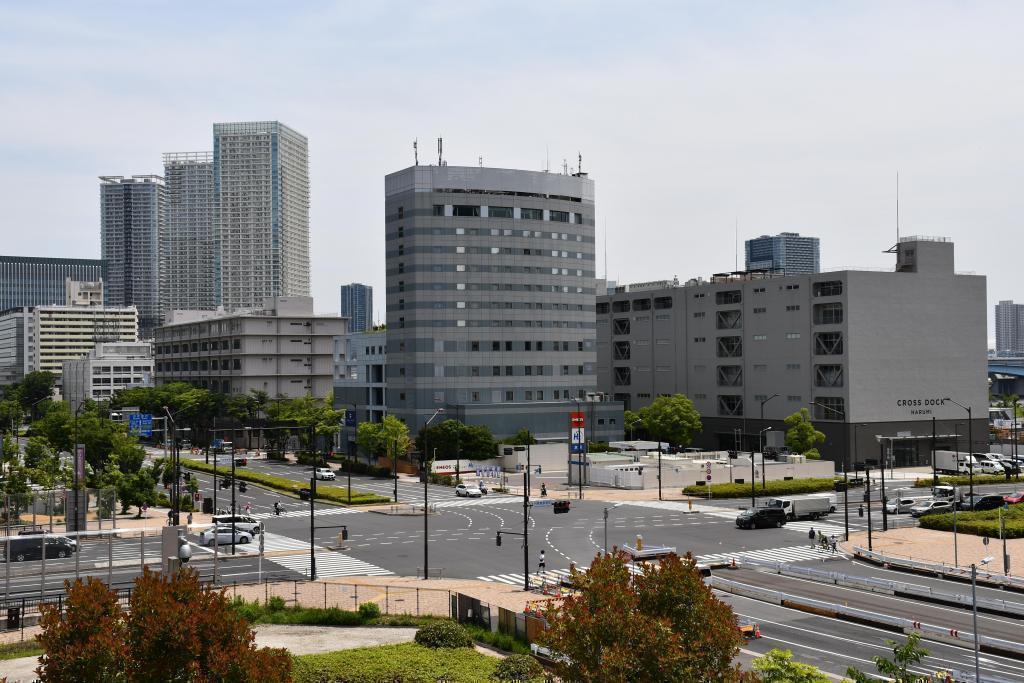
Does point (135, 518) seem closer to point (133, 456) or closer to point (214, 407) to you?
point (133, 456)

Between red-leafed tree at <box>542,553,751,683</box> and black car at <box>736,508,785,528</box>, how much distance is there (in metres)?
52.3

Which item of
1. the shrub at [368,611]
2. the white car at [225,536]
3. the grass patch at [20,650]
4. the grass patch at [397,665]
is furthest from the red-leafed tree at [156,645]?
the white car at [225,536]

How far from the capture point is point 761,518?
73.1 meters

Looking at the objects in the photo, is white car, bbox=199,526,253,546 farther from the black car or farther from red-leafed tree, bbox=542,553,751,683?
red-leafed tree, bbox=542,553,751,683

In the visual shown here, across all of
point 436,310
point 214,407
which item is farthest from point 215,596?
point 214,407

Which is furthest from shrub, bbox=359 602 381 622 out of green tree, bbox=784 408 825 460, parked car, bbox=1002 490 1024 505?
green tree, bbox=784 408 825 460

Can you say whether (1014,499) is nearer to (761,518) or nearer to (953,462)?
(761,518)

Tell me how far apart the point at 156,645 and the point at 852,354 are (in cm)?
11273

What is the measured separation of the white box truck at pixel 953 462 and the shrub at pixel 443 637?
87.5 m

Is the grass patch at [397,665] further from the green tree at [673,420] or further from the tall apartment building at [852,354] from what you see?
the green tree at [673,420]

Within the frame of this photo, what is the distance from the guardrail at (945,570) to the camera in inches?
2009

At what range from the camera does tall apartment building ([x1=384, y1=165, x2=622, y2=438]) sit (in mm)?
127188

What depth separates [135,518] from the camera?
79750 millimetres

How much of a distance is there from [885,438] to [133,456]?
288 ft
